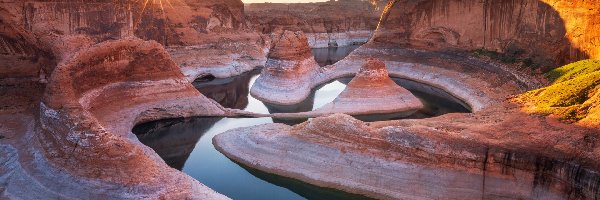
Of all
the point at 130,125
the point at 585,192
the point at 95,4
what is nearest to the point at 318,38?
the point at 95,4

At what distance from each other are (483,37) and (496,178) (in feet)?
62.5

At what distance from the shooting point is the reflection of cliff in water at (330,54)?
45.5 m

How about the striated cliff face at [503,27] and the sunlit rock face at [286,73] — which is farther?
the sunlit rock face at [286,73]

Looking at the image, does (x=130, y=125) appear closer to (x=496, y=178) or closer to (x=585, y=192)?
(x=496, y=178)

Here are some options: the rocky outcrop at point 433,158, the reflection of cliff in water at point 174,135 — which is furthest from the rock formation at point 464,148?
the reflection of cliff in water at point 174,135

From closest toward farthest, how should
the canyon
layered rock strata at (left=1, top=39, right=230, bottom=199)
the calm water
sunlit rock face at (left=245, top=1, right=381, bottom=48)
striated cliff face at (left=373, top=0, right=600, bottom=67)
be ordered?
layered rock strata at (left=1, top=39, right=230, bottom=199), the canyon, the calm water, striated cliff face at (left=373, top=0, right=600, bottom=67), sunlit rock face at (left=245, top=1, right=381, bottom=48)

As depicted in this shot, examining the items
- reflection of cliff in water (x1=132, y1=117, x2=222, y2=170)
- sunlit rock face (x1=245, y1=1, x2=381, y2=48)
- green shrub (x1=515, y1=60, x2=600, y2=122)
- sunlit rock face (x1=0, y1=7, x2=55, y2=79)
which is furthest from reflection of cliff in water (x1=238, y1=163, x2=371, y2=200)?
sunlit rock face (x1=245, y1=1, x2=381, y2=48)

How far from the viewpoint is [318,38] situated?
5744cm

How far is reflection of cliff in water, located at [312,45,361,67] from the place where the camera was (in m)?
45.5

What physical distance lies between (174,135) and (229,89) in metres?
11.3

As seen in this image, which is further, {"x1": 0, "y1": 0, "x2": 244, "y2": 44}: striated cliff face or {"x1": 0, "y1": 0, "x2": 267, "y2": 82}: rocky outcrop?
{"x1": 0, "y1": 0, "x2": 267, "y2": 82}: rocky outcrop

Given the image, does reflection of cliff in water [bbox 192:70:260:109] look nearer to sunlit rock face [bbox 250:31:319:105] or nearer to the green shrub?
sunlit rock face [bbox 250:31:319:105]

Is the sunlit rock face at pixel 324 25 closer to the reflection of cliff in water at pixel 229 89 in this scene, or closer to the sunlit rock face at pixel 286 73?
the reflection of cliff in water at pixel 229 89

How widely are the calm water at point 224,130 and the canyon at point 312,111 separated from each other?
0.08 meters
